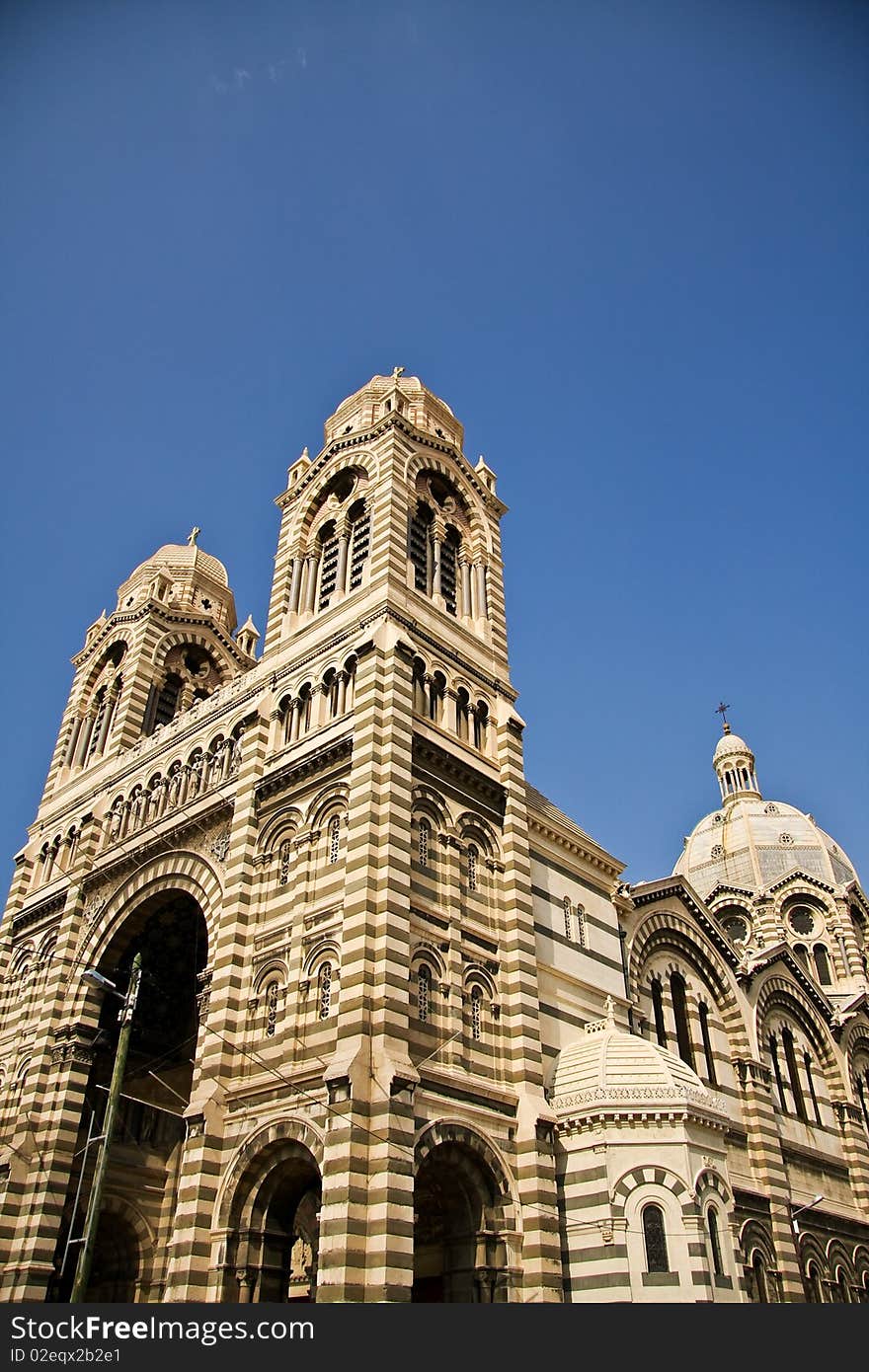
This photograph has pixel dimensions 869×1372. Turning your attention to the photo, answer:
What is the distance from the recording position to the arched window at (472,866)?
25.4 meters

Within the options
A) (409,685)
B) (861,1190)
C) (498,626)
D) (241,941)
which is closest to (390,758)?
(409,685)

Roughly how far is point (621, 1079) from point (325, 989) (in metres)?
7.58

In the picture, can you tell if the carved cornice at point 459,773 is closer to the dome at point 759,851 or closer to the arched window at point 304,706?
the arched window at point 304,706

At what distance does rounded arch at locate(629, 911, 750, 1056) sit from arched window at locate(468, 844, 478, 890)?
9999mm

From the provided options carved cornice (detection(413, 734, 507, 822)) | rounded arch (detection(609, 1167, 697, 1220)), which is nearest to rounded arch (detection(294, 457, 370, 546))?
carved cornice (detection(413, 734, 507, 822))

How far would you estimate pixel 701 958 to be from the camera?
3503cm

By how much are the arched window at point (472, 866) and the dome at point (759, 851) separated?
3437 cm

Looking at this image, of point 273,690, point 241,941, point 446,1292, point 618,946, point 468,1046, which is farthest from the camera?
point 618,946

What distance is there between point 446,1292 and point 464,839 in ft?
33.1

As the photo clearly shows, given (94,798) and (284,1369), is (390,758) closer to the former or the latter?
(284,1369)

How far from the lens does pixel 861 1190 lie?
36.8m

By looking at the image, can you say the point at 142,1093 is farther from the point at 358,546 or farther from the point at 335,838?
the point at 358,546

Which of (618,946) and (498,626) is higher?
(498,626)

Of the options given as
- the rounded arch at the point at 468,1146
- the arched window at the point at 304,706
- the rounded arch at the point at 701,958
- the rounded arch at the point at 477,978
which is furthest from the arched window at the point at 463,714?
the rounded arch at the point at 468,1146
